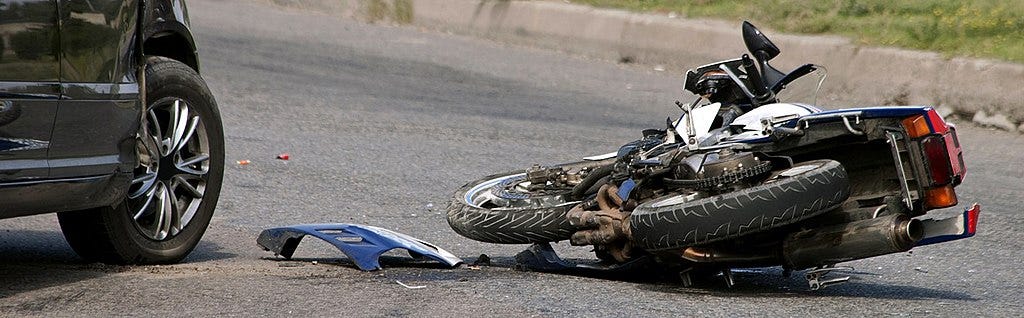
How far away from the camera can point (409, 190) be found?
8.80 metres

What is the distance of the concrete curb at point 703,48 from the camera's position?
11.9 m

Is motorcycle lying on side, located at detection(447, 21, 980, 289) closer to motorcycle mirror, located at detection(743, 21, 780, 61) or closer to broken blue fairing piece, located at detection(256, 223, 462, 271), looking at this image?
motorcycle mirror, located at detection(743, 21, 780, 61)

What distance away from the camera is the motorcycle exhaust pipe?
539 cm

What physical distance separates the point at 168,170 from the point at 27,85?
1.06 meters

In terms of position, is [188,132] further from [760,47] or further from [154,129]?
[760,47]

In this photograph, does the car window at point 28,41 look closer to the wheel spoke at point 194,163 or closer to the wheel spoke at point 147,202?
the wheel spoke at point 147,202

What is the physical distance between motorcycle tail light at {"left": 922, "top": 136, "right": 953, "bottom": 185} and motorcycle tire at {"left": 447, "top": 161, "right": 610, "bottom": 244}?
140 centimetres

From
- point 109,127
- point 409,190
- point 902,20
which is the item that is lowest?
point 409,190

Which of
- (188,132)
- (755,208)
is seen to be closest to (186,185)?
(188,132)

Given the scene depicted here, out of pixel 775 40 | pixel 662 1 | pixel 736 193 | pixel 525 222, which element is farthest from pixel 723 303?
pixel 662 1

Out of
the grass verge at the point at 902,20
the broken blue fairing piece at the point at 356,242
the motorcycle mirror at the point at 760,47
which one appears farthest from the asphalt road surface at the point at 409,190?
the grass verge at the point at 902,20

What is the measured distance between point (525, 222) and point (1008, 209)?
3728 millimetres

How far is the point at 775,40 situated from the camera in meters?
13.8

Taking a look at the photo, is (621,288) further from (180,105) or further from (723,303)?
(180,105)
